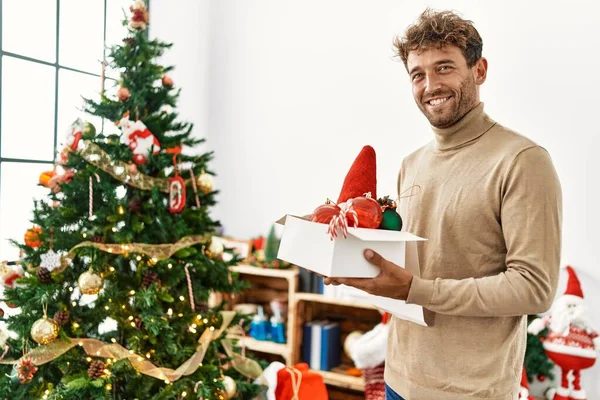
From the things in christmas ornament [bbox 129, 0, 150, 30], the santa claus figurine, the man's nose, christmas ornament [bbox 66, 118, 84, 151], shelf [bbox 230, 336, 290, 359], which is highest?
christmas ornament [bbox 129, 0, 150, 30]

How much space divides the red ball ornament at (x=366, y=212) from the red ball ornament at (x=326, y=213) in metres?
0.03

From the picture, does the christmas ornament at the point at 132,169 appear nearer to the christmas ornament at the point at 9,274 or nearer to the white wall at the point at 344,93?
the christmas ornament at the point at 9,274

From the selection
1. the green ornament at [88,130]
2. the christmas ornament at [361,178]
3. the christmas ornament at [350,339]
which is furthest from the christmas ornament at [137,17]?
the christmas ornament at [350,339]

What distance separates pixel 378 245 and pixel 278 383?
1.20m

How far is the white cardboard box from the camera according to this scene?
94 centimetres

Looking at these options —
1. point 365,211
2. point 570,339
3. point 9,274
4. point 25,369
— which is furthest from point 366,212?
point 570,339

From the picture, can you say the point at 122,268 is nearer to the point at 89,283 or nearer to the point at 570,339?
the point at 89,283

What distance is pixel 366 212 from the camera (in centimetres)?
99

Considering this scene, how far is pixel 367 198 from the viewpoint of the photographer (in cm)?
102

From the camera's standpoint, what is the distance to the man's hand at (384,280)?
963 mm

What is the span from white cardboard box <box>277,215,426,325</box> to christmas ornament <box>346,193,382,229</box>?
22 mm

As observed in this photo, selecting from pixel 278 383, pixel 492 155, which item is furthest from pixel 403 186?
pixel 278 383

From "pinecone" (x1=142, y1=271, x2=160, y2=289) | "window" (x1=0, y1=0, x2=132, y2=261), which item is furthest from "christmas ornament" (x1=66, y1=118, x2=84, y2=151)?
"window" (x1=0, y1=0, x2=132, y2=261)

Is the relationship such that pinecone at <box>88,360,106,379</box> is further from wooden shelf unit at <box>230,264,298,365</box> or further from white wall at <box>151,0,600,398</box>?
white wall at <box>151,0,600,398</box>
